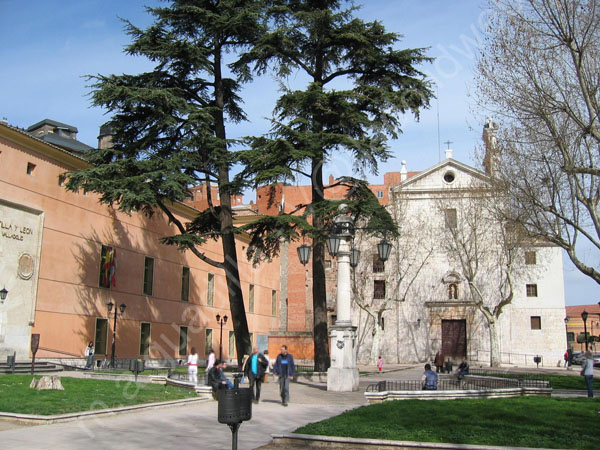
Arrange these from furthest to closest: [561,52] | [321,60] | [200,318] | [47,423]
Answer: [200,318] → [321,60] → [561,52] → [47,423]

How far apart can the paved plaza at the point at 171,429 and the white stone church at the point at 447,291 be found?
1042 inches

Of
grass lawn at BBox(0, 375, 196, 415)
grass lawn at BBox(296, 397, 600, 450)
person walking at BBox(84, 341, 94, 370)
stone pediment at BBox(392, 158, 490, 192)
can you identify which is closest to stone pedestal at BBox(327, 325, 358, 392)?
grass lawn at BBox(296, 397, 600, 450)

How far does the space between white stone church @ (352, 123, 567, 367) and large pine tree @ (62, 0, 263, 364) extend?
19.0 meters

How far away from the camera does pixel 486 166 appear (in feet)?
89.7

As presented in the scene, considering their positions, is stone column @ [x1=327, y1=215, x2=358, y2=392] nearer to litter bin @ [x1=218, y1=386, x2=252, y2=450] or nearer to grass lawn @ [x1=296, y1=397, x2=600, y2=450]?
grass lawn @ [x1=296, y1=397, x2=600, y2=450]

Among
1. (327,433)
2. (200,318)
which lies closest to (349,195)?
(327,433)

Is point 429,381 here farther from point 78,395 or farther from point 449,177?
point 449,177

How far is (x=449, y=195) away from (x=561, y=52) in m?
26.2

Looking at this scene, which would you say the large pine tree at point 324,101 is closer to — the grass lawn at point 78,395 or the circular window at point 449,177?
the grass lawn at point 78,395

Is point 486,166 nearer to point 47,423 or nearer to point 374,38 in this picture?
point 374,38

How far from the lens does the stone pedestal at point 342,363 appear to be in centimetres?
1686

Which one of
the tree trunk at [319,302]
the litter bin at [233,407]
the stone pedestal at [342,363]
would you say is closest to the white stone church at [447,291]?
the tree trunk at [319,302]

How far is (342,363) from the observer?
1694cm

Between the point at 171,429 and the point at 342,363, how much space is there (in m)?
7.40
